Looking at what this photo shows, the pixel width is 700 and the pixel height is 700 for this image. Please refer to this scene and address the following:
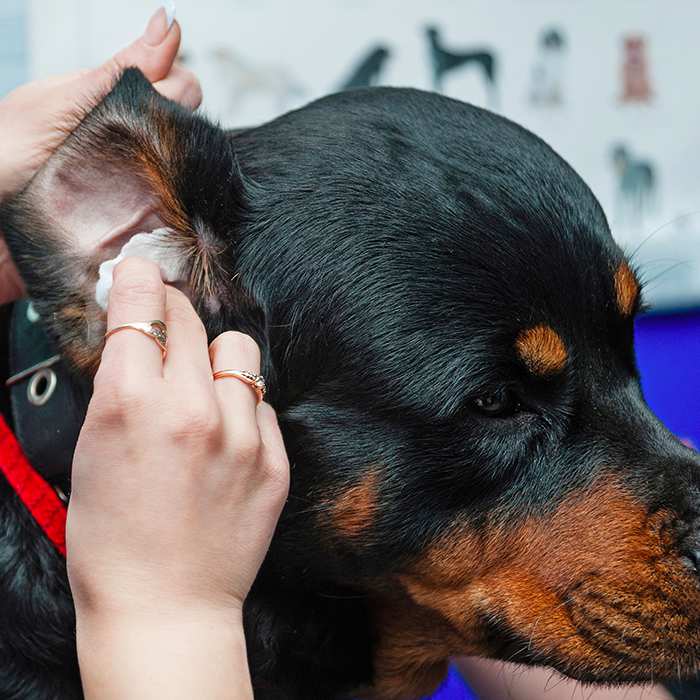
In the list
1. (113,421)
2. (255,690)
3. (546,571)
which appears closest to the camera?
(113,421)

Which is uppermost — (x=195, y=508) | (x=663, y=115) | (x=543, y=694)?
(x=663, y=115)

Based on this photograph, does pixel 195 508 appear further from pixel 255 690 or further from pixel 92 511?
pixel 255 690

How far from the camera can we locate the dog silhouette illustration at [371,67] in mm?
3822

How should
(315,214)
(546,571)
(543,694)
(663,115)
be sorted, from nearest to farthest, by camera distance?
1. (546,571)
2. (315,214)
3. (543,694)
4. (663,115)

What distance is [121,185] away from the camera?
174 centimetres

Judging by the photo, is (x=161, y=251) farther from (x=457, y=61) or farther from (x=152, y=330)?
(x=457, y=61)

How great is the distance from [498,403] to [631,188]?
2646mm

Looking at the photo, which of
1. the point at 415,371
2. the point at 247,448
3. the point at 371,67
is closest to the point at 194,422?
the point at 247,448

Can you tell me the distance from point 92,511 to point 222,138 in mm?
760

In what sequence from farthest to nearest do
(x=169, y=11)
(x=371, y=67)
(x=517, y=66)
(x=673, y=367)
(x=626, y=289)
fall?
(x=673, y=367) → (x=517, y=66) → (x=371, y=67) → (x=169, y=11) → (x=626, y=289)

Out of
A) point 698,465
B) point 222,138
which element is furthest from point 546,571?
point 222,138

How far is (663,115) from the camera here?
13.5 feet

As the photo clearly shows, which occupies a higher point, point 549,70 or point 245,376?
point 549,70

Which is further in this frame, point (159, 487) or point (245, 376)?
point (245, 376)
